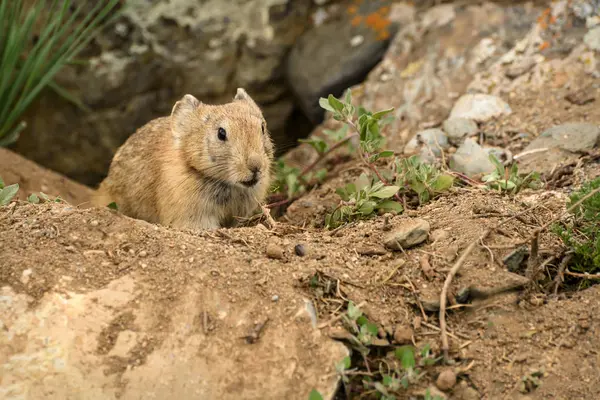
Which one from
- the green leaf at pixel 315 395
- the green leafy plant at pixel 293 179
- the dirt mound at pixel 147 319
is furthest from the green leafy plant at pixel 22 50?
the green leaf at pixel 315 395

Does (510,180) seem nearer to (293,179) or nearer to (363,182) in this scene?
(363,182)

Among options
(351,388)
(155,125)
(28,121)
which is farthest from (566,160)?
(28,121)

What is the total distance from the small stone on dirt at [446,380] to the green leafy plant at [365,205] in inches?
68.0

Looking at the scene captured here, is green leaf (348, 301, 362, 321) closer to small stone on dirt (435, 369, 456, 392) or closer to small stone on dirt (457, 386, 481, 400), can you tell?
small stone on dirt (435, 369, 456, 392)

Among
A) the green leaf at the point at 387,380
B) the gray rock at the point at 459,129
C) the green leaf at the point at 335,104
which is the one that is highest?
the green leaf at the point at 335,104

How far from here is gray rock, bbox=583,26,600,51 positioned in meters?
6.24

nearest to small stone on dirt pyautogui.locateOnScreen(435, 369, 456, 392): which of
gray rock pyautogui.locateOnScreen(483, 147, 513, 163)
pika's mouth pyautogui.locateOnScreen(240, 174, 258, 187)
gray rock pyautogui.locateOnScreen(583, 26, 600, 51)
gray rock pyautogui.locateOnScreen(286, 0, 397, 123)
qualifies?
pika's mouth pyautogui.locateOnScreen(240, 174, 258, 187)

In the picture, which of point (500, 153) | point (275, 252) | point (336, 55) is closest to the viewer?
point (275, 252)

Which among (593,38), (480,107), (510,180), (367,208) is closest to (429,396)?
(367,208)

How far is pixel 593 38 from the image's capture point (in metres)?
6.29

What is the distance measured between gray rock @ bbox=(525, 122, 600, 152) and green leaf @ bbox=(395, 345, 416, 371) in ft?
9.02

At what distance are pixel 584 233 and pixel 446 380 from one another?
4.55 feet

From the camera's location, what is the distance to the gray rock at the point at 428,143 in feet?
19.4

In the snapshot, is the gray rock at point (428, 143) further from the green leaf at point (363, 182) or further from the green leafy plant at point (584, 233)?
the green leafy plant at point (584, 233)
